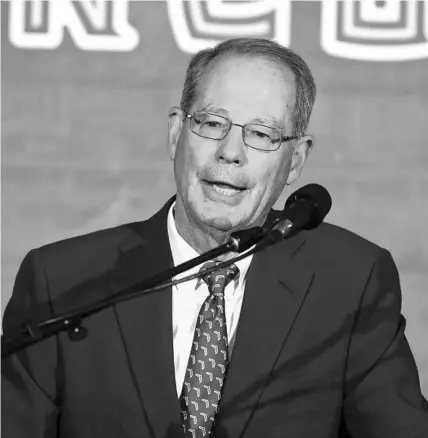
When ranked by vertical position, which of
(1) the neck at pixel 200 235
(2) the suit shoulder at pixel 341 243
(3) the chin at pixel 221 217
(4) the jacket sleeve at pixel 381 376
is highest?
(3) the chin at pixel 221 217

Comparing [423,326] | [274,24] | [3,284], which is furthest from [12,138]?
[423,326]

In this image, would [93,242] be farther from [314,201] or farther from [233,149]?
[314,201]

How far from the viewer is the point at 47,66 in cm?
231

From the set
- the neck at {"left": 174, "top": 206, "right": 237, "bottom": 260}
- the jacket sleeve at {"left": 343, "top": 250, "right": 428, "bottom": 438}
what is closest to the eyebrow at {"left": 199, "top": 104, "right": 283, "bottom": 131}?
the neck at {"left": 174, "top": 206, "right": 237, "bottom": 260}

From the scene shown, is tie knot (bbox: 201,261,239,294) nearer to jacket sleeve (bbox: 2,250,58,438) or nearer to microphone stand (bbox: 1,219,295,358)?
jacket sleeve (bbox: 2,250,58,438)

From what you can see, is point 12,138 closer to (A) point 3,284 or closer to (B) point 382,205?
(A) point 3,284

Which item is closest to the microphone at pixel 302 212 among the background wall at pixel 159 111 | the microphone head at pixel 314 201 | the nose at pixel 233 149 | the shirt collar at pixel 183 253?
the microphone head at pixel 314 201

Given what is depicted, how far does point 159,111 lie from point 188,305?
0.73m

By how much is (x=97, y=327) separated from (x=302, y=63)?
0.71 metres

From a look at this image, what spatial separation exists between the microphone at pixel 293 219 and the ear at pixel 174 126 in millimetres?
576

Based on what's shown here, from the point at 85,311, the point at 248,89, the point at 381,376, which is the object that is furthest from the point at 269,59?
the point at 85,311

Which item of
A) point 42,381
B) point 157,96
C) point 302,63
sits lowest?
point 42,381

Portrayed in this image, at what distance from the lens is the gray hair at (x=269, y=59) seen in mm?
1799

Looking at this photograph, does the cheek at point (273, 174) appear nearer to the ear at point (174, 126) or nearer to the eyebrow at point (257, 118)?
the eyebrow at point (257, 118)
